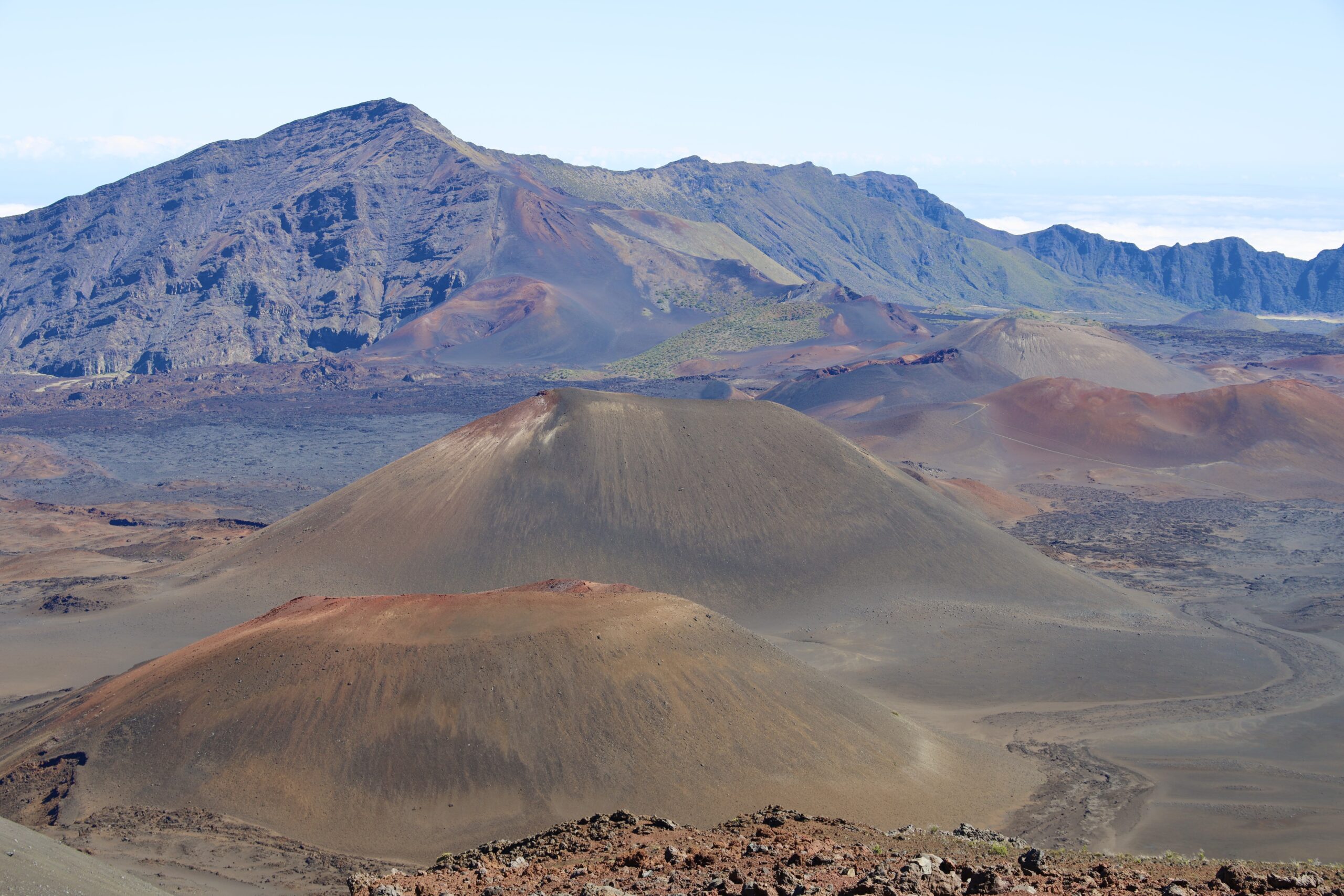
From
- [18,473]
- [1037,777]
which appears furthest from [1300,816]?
[18,473]

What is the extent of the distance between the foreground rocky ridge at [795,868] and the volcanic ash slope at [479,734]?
607cm

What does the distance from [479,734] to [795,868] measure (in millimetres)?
13776

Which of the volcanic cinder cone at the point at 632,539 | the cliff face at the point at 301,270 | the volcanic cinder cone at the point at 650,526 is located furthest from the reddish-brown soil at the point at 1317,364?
the volcanic cinder cone at the point at 650,526

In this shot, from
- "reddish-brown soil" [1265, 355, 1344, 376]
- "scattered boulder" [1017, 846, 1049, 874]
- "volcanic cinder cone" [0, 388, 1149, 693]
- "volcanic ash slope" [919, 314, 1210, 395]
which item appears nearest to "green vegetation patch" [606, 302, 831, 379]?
"volcanic ash slope" [919, 314, 1210, 395]

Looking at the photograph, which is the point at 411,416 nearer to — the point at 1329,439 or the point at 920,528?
the point at 920,528

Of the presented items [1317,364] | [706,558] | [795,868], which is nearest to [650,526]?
[706,558]

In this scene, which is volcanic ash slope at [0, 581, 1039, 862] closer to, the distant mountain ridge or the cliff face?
the distant mountain ridge

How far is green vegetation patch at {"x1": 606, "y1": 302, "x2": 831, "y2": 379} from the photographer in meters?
152

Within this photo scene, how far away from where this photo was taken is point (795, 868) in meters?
17.3

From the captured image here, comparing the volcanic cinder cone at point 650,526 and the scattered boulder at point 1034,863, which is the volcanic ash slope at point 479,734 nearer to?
the scattered boulder at point 1034,863

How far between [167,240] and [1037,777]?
180 m

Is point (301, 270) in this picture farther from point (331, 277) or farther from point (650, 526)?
point (650, 526)

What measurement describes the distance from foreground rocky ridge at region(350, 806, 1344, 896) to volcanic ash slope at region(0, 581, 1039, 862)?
607cm

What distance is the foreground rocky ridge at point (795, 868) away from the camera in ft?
51.4
